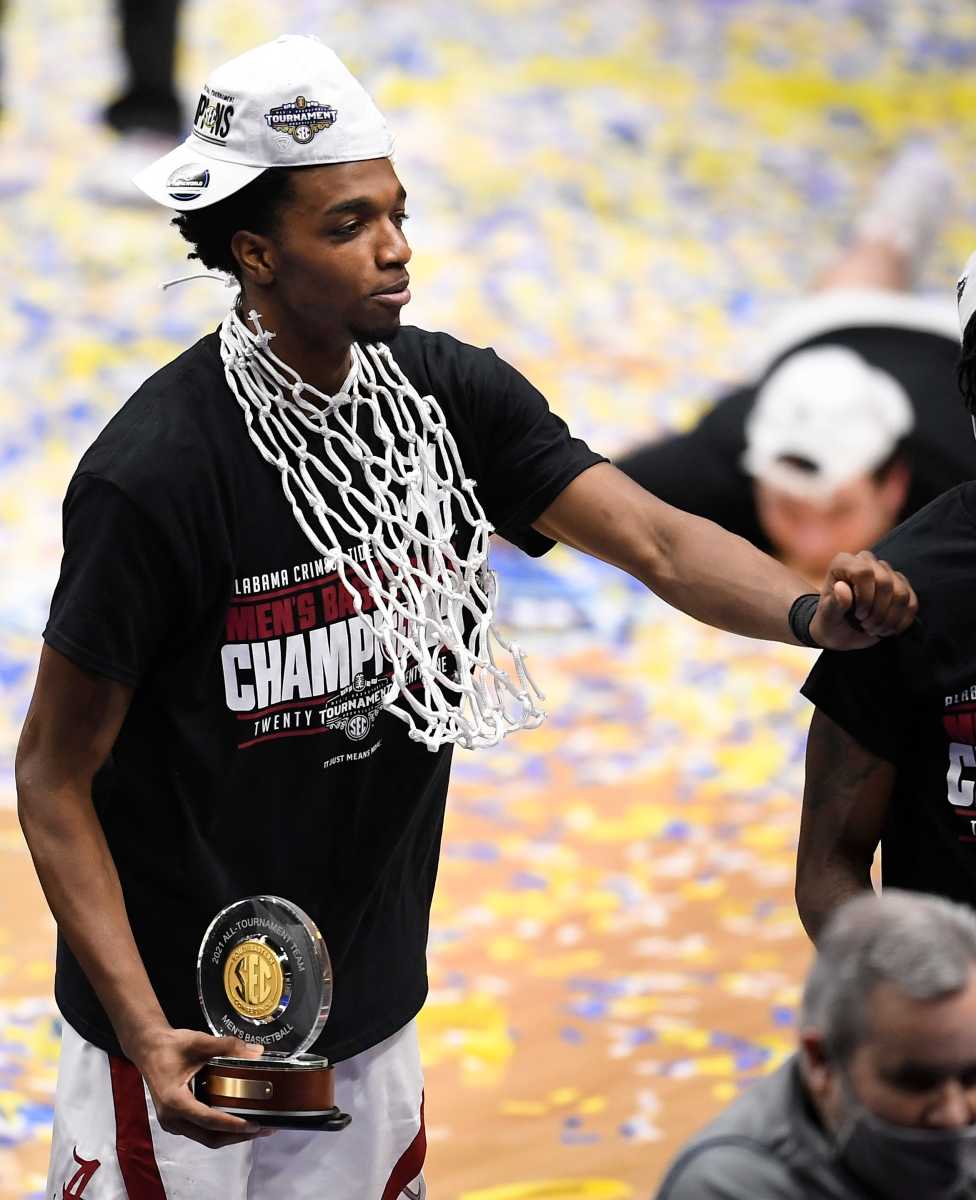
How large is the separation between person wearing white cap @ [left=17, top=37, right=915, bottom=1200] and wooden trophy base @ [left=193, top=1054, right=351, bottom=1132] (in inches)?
0.9

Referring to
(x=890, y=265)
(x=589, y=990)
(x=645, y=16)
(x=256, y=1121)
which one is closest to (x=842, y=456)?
(x=890, y=265)

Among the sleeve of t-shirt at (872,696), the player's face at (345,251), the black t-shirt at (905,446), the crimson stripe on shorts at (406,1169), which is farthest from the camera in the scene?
the black t-shirt at (905,446)

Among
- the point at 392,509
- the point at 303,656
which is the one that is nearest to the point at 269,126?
the point at 392,509

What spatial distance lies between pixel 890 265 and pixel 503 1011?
154 inches

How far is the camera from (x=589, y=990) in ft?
14.0

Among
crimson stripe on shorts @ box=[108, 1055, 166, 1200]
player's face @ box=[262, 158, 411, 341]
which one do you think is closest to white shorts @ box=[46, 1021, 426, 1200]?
crimson stripe on shorts @ box=[108, 1055, 166, 1200]

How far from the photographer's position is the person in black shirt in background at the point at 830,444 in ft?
20.0

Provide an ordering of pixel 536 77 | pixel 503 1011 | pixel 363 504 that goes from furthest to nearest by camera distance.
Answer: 1. pixel 536 77
2. pixel 503 1011
3. pixel 363 504

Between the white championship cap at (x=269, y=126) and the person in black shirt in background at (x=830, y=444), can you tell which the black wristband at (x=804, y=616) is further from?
the person in black shirt in background at (x=830, y=444)

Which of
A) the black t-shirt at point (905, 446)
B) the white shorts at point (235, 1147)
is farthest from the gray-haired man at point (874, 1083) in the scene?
the black t-shirt at point (905, 446)

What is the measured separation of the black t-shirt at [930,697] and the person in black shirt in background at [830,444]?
390cm

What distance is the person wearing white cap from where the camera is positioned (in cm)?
216

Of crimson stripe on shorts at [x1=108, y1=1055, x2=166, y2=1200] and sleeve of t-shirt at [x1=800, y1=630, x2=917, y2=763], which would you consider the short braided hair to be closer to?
sleeve of t-shirt at [x1=800, y1=630, x2=917, y2=763]

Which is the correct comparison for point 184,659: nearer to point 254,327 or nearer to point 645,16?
point 254,327
